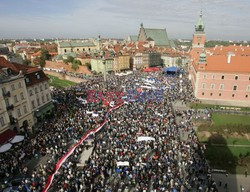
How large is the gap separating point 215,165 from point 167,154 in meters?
5.76

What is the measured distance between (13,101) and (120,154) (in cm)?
1521

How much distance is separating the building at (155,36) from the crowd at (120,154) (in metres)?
95.8

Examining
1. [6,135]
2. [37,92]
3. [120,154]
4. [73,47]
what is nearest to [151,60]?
[73,47]

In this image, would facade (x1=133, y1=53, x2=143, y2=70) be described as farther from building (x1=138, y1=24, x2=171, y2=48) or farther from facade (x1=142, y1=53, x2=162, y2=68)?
building (x1=138, y1=24, x2=171, y2=48)

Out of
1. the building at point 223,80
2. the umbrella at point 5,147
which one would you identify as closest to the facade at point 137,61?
the building at point 223,80

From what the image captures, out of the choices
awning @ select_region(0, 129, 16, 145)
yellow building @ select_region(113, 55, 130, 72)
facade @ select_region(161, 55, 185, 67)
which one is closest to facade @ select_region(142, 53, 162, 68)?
facade @ select_region(161, 55, 185, 67)

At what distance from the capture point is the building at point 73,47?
106713mm

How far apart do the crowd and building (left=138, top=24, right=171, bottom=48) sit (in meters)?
95.8

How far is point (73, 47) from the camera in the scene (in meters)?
111

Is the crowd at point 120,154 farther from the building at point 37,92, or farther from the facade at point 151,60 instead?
the facade at point 151,60

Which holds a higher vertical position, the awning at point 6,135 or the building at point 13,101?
the building at point 13,101

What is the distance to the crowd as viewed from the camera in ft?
59.9

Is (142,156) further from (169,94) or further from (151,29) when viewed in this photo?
(151,29)

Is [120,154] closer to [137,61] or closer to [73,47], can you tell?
[137,61]
